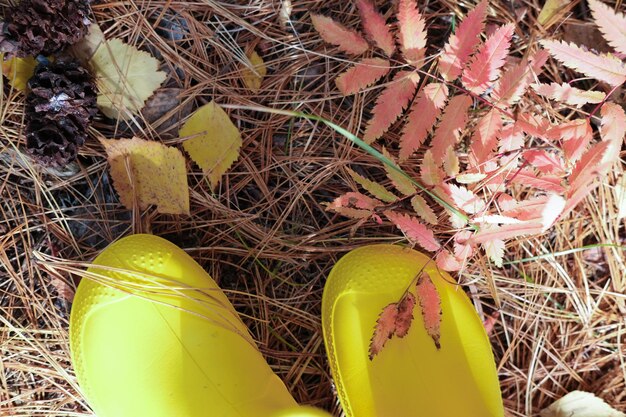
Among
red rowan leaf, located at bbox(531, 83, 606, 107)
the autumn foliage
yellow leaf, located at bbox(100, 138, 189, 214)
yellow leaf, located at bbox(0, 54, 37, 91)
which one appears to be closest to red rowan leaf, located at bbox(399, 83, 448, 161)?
the autumn foliage

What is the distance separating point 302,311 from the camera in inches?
54.9

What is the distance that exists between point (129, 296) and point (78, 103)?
1.56 ft

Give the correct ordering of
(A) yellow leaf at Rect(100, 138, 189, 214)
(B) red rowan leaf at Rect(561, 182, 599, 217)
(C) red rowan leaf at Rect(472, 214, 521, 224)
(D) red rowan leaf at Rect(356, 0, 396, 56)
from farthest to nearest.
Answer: (A) yellow leaf at Rect(100, 138, 189, 214), (D) red rowan leaf at Rect(356, 0, 396, 56), (C) red rowan leaf at Rect(472, 214, 521, 224), (B) red rowan leaf at Rect(561, 182, 599, 217)

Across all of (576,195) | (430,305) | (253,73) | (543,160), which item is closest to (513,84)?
(543,160)

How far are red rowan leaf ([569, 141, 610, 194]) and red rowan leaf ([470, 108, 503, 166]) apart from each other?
185 mm

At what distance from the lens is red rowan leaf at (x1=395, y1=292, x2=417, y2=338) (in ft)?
3.98

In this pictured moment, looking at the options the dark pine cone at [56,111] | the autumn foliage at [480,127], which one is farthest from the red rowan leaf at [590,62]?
the dark pine cone at [56,111]

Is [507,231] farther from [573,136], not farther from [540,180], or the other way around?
[573,136]

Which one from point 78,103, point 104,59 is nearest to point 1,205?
point 78,103

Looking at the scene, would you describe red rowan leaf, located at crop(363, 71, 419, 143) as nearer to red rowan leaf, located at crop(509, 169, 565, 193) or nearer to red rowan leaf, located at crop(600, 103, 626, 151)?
red rowan leaf, located at crop(509, 169, 565, 193)

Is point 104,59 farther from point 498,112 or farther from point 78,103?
point 498,112

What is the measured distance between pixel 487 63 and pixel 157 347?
0.98 metres

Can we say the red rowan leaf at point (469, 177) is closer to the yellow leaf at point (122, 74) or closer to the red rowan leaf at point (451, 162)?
the red rowan leaf at point (451, 162)

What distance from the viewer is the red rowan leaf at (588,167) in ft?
3.21
